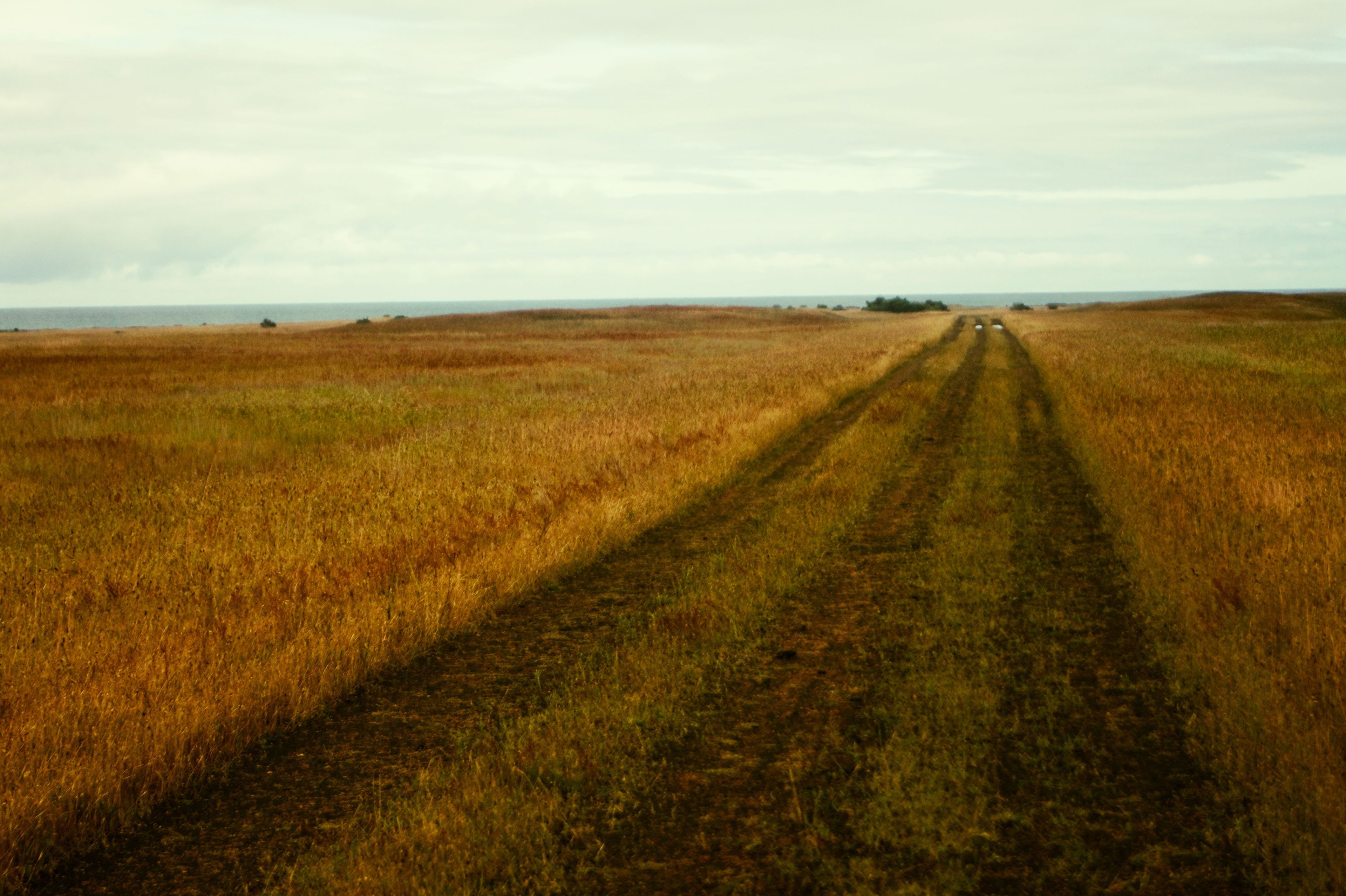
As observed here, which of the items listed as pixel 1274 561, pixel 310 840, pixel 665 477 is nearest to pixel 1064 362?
pixel 665 477

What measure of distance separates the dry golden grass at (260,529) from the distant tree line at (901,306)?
115 meters

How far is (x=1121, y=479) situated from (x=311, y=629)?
1022 cm

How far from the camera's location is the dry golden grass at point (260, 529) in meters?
5.54

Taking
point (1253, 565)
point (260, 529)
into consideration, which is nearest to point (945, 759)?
point (1253, 565)

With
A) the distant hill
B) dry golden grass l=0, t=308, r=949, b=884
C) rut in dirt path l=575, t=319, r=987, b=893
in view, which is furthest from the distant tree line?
rut in dirt path l=575, t=319, r=987, b=893

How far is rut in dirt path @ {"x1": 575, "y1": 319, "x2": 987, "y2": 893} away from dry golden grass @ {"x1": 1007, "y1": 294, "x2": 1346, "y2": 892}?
207cm

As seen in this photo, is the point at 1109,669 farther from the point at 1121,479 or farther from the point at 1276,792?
the point at 1121,479

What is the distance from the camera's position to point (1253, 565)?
823 centimetres

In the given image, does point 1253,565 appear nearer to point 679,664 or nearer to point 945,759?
point 945,759

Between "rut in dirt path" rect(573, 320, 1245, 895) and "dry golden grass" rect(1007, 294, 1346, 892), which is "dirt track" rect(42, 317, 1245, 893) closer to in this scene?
"rut in dirt path" rect(573, 320, 1245, 895)

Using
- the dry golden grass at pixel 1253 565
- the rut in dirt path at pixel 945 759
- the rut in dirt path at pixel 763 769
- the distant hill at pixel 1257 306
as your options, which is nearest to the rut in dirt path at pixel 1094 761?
the rut in dirt path at pixel 945 759

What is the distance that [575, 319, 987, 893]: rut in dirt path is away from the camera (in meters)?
4.22

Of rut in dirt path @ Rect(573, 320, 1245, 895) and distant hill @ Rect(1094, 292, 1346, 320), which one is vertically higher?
distant hill @ Rect(1094, 292, 1346, 320)

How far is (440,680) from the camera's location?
6.75 meters
